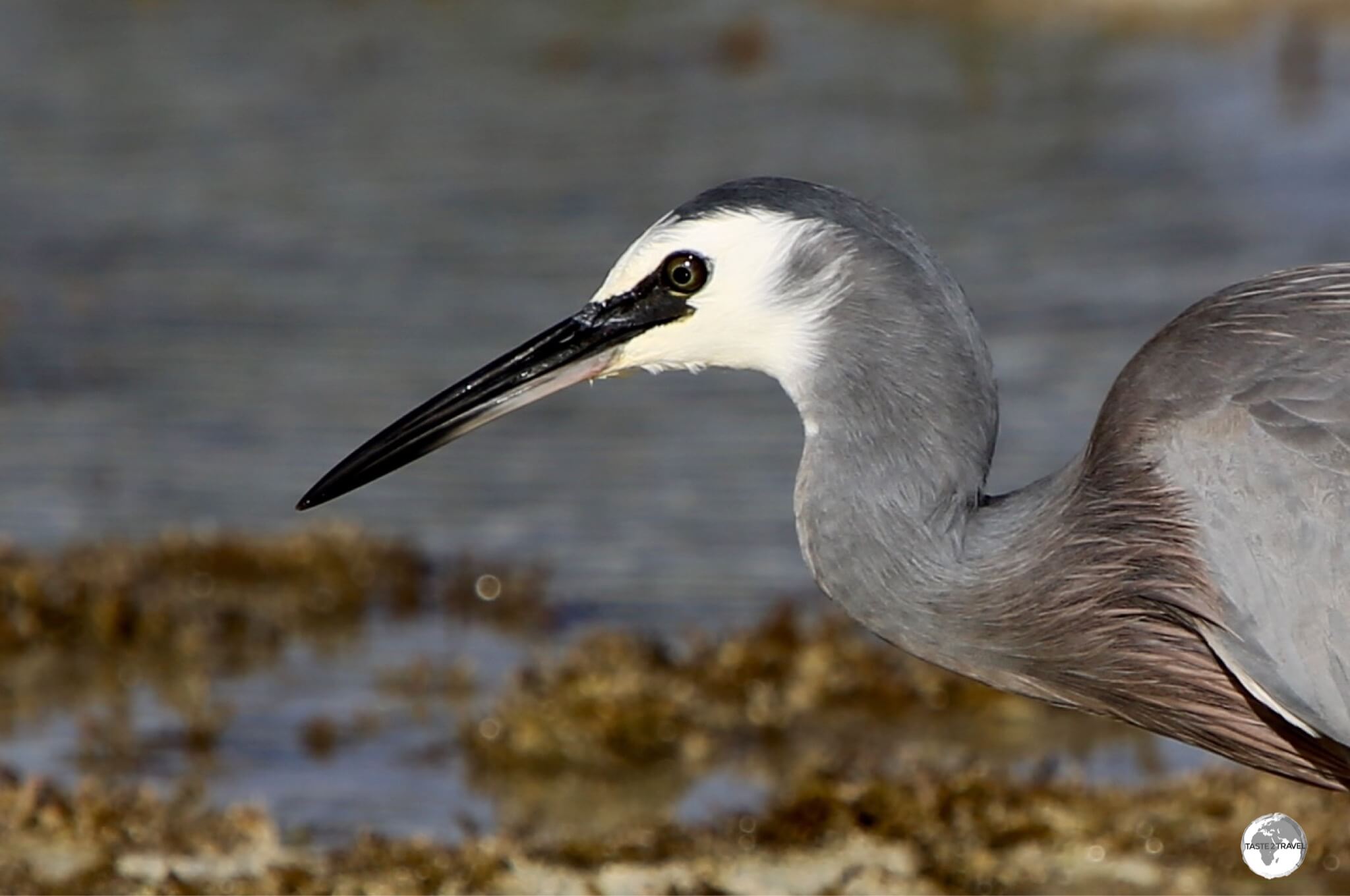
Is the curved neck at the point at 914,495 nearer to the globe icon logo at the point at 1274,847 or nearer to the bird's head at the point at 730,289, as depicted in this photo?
the bird's head at the point at 730,289

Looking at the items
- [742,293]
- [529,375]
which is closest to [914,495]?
[742,293]

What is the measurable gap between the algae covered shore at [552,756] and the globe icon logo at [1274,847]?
40 mm

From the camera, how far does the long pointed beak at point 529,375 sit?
4.30 metres

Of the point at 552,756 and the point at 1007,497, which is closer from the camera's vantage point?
the point at 1007,497

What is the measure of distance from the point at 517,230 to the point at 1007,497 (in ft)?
28.6

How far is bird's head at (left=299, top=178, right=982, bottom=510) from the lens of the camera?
13.9 ft

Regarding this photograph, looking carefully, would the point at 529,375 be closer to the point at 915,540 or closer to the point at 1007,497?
the point at 915,540

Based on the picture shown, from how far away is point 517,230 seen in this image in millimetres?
12859

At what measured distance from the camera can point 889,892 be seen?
525 cm

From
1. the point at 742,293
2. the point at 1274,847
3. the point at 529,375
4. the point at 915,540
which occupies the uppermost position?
the point at 742,293

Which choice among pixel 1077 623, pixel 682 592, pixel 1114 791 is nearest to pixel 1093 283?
pixel 682 592

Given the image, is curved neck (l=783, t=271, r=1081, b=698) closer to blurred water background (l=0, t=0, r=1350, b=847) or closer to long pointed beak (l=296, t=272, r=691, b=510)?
long pointed beak (l=296, t=272, r=691, b=510)

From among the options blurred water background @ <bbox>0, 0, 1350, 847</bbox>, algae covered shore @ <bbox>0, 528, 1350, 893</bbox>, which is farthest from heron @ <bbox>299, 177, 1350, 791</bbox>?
blurred water background @ <bbox>0, 0, 1350, 847</bbox>

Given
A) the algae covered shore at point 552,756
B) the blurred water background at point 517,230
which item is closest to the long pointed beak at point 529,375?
the algae covered shore at point 552,756
